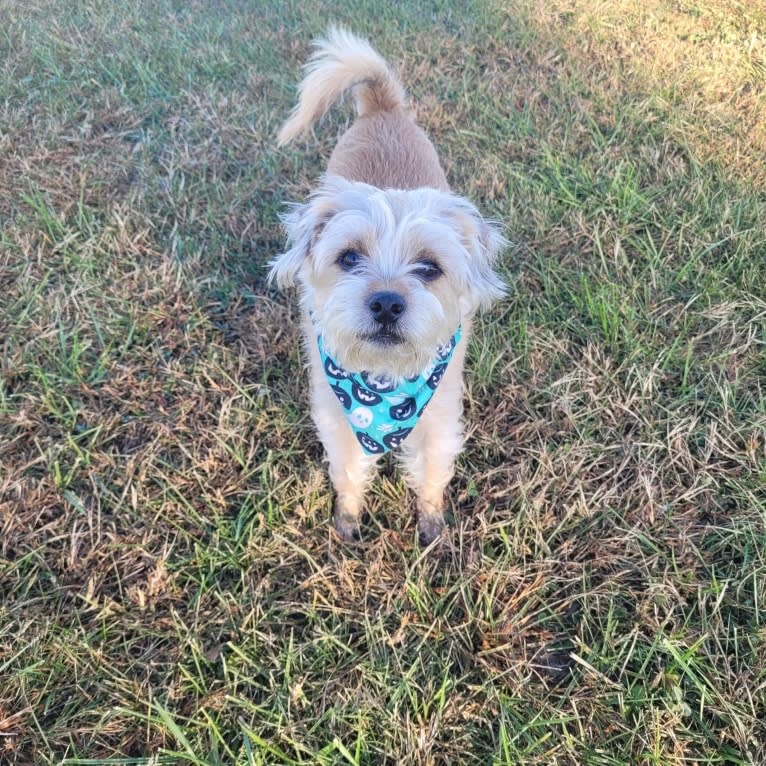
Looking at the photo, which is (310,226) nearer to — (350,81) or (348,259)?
(348,259)

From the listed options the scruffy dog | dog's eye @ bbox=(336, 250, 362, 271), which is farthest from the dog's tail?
dog's eye @ bbox=(336, 250, 362, 271)

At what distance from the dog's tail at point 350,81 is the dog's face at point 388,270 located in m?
1.45

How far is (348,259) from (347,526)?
1.25m

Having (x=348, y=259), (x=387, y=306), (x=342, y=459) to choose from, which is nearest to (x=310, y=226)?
(x=348, y=259)

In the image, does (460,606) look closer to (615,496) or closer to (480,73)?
(615,496)

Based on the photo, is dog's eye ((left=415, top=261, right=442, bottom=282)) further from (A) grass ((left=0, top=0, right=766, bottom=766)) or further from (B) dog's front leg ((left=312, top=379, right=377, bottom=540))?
(A) grass ((left=0, top=0, right=766, bottom=766))

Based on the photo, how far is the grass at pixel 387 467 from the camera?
7.24ft

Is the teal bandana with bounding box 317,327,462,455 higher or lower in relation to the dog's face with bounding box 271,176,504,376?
lower

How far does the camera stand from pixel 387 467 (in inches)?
123

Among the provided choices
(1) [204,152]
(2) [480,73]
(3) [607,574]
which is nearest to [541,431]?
(3) [607,574]

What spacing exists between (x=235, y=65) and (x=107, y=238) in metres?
2.77

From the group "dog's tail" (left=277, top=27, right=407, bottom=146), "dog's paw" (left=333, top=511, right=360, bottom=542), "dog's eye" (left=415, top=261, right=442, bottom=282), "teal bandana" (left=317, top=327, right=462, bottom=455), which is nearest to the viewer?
"dog's eye" (left=415, top=261, right=442, bottom=282)

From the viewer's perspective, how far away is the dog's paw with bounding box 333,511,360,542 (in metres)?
2.80

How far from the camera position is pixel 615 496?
2.82 metres
